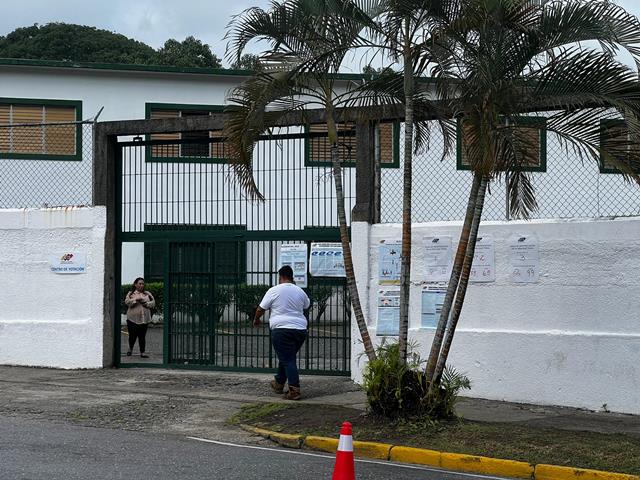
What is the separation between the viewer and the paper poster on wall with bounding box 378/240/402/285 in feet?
44.1

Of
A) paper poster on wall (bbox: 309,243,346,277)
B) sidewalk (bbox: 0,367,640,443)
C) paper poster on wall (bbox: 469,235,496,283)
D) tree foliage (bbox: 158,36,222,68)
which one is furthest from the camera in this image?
tree foliage (bbox: 158,36,222,68)

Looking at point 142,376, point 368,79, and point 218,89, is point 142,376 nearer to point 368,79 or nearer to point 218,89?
point 368,79

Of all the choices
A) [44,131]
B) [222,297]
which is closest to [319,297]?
[222,297]

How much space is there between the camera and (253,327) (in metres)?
14.8

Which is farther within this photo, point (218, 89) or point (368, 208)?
point (218, 89)

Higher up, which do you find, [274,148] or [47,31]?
[47,31]

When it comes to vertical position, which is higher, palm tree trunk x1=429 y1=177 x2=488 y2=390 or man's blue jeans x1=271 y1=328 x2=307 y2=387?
palm tree trunk x1=429 y1=177 x2=488 y2=390

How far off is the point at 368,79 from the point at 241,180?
1876mm

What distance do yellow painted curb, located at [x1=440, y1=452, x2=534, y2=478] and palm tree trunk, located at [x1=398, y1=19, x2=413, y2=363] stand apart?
1.55 metres

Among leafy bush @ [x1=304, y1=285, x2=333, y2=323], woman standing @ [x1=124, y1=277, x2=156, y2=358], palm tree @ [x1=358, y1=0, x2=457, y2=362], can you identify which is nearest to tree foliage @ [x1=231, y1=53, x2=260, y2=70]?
palm tree @ [x1=358, y1=0, x2=457, y2=362]

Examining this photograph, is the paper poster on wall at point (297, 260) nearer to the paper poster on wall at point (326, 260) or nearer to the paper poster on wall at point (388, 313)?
the paper poster on wall at point (326, 260)

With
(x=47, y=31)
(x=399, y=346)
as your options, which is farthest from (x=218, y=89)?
(x=47, y=31)

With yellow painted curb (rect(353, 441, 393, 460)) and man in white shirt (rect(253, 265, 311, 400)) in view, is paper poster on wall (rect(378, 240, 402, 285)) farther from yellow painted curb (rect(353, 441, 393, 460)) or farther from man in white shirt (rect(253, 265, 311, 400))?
yellow painted curb (rect(353, 441, 393, 460))

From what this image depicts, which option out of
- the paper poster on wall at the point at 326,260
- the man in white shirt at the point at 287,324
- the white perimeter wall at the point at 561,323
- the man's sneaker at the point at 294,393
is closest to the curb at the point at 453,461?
the man's sneaker at the point at 294,393
